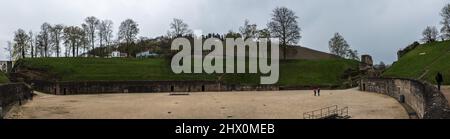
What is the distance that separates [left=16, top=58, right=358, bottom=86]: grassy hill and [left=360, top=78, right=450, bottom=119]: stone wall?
37.6ft

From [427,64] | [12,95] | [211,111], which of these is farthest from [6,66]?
[427,64]

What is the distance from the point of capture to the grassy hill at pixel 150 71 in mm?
68562

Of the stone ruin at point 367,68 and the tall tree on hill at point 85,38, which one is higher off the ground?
the tall tree on hill at point 85,38

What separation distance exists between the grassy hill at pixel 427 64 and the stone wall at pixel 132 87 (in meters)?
18.0

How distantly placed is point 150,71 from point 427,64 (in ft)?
132

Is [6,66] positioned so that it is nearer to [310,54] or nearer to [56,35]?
[56,35]

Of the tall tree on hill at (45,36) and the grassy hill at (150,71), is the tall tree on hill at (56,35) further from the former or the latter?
the grassy hill at (150,71)

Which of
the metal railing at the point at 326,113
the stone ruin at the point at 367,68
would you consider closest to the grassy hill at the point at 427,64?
the stone ruin at the point at 367,68

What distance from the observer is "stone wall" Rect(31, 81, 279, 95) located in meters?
62.6

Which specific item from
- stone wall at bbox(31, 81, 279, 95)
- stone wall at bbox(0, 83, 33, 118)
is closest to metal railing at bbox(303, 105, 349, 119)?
stone wall at bbox(0, 83, 33, 118)

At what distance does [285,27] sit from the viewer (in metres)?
83.2

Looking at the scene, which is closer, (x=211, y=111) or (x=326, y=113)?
(x=326, y=113)

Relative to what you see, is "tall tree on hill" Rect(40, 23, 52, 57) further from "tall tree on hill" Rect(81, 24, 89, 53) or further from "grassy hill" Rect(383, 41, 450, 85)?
"grassy hill" Rect(383, 41, 450, 85)

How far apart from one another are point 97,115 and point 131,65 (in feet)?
138
